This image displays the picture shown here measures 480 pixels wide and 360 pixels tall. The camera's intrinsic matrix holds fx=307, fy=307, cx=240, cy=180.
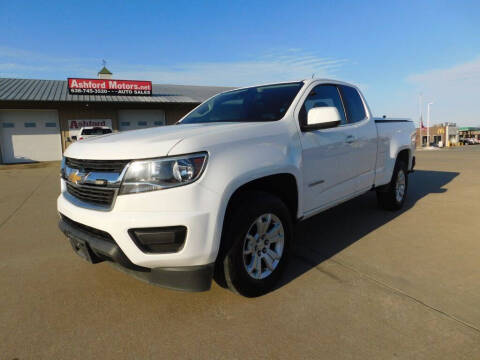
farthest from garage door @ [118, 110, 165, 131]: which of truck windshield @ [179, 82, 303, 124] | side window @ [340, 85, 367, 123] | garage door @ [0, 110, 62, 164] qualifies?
side window @ [340, 85, 367, 123]

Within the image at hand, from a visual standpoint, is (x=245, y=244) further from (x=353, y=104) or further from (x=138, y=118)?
(x=138, y=118)

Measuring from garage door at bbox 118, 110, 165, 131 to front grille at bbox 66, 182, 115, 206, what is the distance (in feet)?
60.7

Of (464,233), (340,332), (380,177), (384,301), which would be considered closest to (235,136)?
(340,332)

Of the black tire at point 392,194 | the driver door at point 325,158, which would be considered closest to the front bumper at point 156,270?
the driver door at point 325,158

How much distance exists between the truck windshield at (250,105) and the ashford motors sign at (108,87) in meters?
18.0

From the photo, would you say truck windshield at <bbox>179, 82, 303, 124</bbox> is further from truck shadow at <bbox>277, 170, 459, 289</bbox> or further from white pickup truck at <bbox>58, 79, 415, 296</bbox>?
truck shadow at <bbox>277, 170, 459, 289</bbox>

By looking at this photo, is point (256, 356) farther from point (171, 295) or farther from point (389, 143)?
point (389, 143)

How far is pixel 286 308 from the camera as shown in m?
2.29

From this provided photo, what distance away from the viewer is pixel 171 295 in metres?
2.53

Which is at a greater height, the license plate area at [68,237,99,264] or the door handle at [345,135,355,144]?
the door handle at [345,135,355,144]

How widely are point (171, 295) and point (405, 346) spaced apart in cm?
171

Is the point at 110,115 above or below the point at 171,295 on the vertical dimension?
above

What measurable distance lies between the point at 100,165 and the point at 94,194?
0.22 m

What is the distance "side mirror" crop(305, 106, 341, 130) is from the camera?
274 cm
